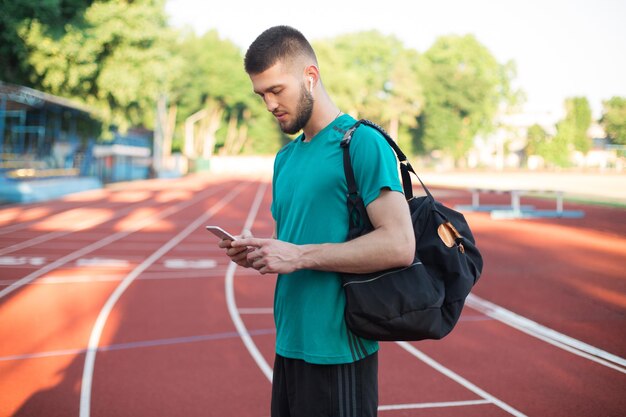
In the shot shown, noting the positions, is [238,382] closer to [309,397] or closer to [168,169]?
[309,397]

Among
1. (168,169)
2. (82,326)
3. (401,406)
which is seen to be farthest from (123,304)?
(168,169)

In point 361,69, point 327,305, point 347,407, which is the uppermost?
point 361,69

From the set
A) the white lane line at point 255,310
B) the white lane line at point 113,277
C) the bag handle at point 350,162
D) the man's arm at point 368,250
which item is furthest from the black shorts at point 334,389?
the white lane line at point 113,277

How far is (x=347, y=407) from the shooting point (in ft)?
6.14

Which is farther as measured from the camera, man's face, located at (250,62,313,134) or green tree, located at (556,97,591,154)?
green tree, located at (556,97,591,154)

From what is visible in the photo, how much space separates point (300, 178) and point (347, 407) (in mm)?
720

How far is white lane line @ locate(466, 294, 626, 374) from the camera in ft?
18.5

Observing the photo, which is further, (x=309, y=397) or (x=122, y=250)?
(x=122, y=250)

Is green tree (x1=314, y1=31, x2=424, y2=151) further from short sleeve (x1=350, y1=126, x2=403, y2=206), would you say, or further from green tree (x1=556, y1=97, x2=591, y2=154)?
short sleeve (x1=350, y1=126, x2=403, y2=206)

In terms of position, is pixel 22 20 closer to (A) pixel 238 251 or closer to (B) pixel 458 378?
(B) pixel 458 378

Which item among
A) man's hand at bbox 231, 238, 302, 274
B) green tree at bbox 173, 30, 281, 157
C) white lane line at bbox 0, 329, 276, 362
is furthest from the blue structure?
green tree at bbox 173, 30, 281, 157

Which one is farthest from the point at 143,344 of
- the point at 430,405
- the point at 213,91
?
the point at 213,91

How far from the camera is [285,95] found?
6.33 feet

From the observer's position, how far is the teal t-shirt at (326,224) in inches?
71.6
